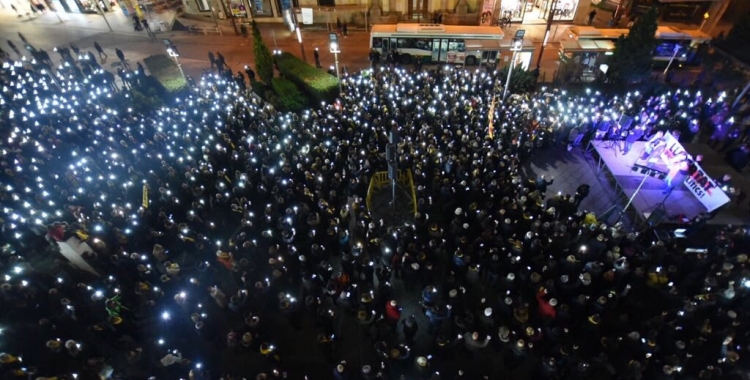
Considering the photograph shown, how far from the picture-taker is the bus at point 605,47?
56.4 ft

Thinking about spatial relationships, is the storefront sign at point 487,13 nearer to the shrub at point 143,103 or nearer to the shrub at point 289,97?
the shrub at point 289,97

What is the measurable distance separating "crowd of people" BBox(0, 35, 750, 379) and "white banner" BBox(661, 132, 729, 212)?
3.05 ft

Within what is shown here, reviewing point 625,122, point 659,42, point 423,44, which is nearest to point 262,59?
point 423,44

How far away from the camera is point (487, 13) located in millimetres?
24344

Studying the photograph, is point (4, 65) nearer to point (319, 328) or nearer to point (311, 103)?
point (311, 103)

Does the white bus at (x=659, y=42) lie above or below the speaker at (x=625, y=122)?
above

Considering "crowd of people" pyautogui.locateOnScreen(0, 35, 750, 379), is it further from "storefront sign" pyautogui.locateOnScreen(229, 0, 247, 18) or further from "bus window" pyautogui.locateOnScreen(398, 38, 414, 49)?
"storefront sign" pyautogui.locateOnScreen(229, 0, 247, 18)

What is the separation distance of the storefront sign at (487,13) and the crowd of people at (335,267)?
1530 centimetres

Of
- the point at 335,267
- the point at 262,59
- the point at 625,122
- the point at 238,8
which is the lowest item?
the point at 335,267

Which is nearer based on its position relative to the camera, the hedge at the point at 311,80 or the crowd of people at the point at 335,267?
the crowd of people at the point at 335,267

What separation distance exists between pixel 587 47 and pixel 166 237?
20.1 metres

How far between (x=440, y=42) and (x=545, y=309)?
1605 cm

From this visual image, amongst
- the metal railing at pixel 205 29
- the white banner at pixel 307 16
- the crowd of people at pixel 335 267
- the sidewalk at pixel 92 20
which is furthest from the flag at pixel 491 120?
the sidewalk at pixel 92 20

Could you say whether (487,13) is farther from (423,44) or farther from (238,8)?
(238,8)
